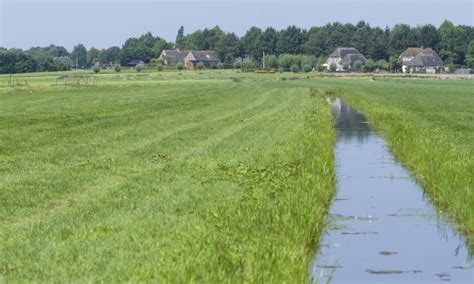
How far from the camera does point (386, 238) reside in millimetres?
16609

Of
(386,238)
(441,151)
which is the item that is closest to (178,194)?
(386,238)

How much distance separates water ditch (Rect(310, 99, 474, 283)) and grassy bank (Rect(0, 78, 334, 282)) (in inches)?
20.5

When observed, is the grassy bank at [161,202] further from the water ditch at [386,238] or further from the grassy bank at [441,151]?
the grassy bank at [441,151]

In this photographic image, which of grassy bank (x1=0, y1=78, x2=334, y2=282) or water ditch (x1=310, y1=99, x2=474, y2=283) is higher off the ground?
grassy bank (x1=0, y1=78, x2=334, y2=282)

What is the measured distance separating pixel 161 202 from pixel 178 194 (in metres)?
1.22

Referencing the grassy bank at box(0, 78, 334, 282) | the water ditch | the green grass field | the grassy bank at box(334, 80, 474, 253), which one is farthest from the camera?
the grassy bank at box(334, 80, 474, 253)

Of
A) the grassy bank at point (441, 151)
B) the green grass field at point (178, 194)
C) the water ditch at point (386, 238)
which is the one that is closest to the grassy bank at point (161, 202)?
the green grass field at point (178, 194)

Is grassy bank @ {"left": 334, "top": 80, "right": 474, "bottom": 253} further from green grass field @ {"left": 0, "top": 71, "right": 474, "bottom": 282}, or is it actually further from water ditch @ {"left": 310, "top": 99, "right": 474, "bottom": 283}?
water ditch @ {"left": 310, "top": 99, "right": 474, "bottom": 283}

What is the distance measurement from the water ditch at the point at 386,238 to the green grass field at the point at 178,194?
393 mm

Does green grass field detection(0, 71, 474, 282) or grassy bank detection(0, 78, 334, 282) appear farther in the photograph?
green grass field detection(0, 71, 474, 282)

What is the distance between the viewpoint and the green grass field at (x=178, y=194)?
468 inches

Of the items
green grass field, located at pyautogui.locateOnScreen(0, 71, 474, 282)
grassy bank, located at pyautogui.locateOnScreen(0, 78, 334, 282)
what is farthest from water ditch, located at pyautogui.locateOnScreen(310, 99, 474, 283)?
grassy bank, located at pyautogui.locateOnScreen(0, 78, 334, 282)

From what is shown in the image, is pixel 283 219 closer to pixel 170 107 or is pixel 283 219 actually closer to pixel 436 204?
pixel 436 204

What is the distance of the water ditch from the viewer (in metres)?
13.8
